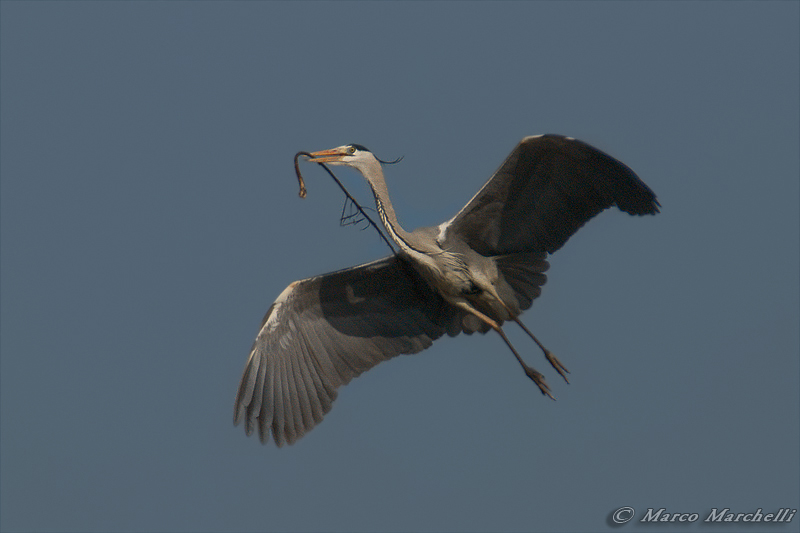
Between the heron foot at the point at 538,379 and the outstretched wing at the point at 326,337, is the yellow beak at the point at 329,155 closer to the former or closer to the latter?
the outstretched wing at the point at 326,337

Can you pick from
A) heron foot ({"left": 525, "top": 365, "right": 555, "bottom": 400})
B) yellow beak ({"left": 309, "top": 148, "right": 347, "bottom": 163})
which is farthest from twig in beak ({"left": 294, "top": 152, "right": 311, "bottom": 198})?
heron foot ({"left": 525, "top": 365, "right": 555, "bottom": 400})

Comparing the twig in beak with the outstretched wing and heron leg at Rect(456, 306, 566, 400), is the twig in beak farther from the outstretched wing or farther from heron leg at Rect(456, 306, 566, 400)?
heron leg at Rect(456, 306, 566, 400)

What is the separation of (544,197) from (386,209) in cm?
141

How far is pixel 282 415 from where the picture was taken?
891 centimetres

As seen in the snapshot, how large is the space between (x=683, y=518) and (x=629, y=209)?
3.24m

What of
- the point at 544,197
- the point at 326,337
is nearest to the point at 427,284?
the point at 326,337

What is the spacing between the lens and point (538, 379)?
8.62 m

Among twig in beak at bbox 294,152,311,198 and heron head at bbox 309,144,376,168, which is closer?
twig in beak at bbox 294,152,311,198

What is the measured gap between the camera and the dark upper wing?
7966 mm

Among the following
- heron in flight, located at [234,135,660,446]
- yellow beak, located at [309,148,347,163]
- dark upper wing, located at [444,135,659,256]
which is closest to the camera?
dark upper wing, located at [444,135,659,256]

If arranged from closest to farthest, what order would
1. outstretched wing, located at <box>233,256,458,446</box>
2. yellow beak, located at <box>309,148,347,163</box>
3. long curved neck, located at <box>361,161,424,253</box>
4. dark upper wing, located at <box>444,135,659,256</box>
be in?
1. dark upper wing, located at <box>444,135,659,256</box>
2. long curved neck, located at <box>361,161,424,253</box>
3. yellow beak, located at <box>309,148,347,163</box>
4. outstretched wing, located at <box>233,256,458,446</box>

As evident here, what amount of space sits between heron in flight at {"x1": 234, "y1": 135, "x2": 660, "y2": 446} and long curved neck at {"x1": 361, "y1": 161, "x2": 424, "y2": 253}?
1cm

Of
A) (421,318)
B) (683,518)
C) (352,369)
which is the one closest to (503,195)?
(421,318)

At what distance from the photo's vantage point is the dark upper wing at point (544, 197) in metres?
7.97
